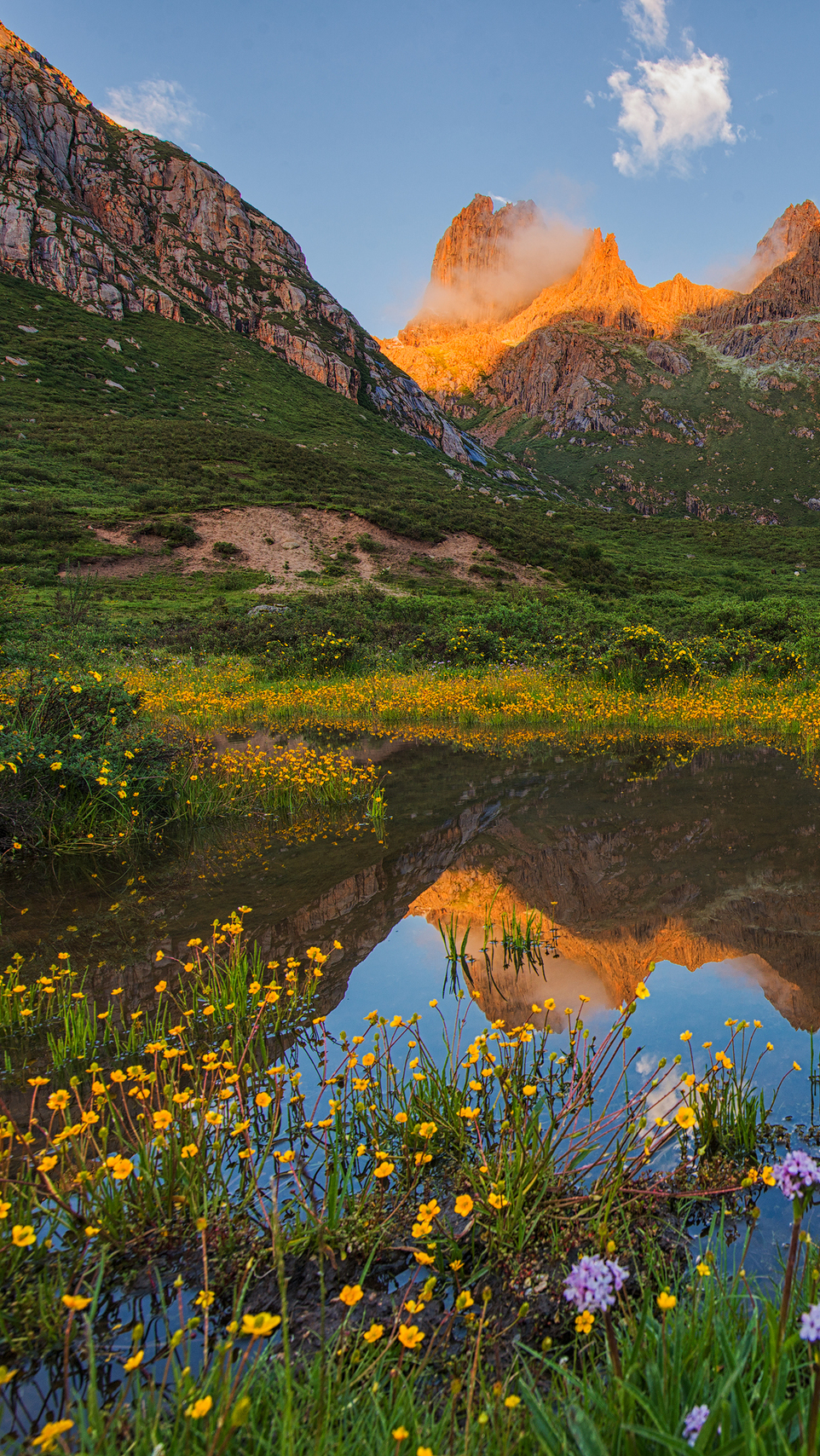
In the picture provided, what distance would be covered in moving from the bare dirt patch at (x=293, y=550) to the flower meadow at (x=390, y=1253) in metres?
30.2

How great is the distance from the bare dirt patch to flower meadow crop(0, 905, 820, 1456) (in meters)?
30.2

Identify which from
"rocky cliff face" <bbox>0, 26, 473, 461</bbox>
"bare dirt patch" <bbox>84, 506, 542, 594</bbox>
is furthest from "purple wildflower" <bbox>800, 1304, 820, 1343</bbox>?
"rocky cliff face" <bbox>0, 26, 473, 461</bbox>

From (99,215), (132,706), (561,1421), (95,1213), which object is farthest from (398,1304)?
(99,215)

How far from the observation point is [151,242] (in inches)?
4296

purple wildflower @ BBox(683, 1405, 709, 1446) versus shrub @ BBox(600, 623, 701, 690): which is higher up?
shrub @ BBox(600, 623, 701, 690)

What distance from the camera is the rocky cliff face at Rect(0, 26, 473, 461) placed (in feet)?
301

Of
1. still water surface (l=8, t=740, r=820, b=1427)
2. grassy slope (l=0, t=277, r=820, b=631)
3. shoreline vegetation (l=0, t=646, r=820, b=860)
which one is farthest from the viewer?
grassy slope (l=0, t=277, r=820, b=631)

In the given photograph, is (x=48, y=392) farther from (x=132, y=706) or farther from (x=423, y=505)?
(x=132, y=706)

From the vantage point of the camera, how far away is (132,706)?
29.1 ft

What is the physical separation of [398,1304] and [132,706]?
791 cm

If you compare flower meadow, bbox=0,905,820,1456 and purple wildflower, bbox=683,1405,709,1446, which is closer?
purple wildflower, bbox=683,1405,709,1446

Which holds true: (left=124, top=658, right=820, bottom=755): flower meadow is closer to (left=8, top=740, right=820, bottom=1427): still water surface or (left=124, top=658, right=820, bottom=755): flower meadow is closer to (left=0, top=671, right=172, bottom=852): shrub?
(left=0, top=671, right=172, bottom=852): shrub

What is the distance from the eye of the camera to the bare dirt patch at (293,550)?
113ft

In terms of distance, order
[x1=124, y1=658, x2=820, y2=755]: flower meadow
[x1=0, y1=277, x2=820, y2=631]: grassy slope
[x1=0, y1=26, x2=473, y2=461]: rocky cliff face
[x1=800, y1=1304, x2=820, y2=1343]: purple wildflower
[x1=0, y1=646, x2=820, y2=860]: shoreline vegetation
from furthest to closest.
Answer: [x1=0, y1=26, x2=473, y2=461]: rocky cliff face → [x1=0, y1=277, x2=820, y2=631]: grassy slope → [x1=124, y1=658, x2=820, y2=755]: flower meadow → [x1=0, y1=646, x2=820, y2=860]: shoreline vegetation → [x1=800, y1=1304, x2=820, y2=1343]: purple wildflower
